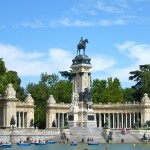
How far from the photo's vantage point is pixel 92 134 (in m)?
105

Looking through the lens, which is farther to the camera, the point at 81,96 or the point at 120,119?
the point at 120,119

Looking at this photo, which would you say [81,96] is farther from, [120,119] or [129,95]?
[129,95]

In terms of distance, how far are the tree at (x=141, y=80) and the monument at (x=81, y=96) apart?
27.3 meters

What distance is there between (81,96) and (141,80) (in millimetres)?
35665

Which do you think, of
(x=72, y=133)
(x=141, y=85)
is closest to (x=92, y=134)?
(x=72, y=133)

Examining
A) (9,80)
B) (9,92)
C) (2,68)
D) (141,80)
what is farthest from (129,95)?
(9,92)

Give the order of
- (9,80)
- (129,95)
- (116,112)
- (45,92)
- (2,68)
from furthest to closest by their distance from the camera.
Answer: (129,95)
(45,92)
(9,80)
(116,112)
(2,68)

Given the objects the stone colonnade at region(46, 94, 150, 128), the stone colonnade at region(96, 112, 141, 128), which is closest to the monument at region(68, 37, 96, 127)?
the stone colonnade at region(46, 94, 150, 128)

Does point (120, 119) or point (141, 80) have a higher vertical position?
point (141, 80)

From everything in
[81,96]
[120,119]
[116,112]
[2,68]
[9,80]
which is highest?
[2,68]

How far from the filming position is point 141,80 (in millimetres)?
149500

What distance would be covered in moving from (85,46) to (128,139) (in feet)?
86.6

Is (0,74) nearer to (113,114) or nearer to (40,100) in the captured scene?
(40,100)

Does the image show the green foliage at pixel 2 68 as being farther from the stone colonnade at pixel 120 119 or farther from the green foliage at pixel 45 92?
the stone colonnade at pixel 120 119
